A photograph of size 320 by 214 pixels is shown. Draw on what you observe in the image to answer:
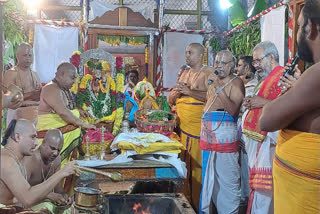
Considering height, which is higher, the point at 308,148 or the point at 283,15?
the point at 283,15

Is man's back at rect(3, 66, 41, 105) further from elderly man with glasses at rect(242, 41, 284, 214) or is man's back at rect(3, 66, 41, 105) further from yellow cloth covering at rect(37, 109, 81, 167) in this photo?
elderly man with glasses at rect(242, 41, 284, 214)

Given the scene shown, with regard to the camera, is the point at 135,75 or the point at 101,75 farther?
the point at 135,75

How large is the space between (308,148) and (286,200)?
315mm

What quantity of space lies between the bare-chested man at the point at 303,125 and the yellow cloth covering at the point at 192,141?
9.63ft

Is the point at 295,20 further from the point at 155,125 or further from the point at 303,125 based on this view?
the point at 303,125

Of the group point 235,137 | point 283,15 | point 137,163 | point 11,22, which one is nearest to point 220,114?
point 235,137

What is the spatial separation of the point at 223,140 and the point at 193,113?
0.86 meters

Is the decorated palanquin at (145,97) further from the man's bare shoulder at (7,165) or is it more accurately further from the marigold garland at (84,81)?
the man's bare shoulder at (7,165)

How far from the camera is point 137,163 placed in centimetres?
336

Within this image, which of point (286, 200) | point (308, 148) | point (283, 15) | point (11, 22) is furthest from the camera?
point (11, 22)

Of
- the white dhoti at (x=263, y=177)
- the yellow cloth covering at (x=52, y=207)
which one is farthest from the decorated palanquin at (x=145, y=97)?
the yellow cloth covering at (x=52, y=207)

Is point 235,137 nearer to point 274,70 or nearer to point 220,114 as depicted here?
point 220,114

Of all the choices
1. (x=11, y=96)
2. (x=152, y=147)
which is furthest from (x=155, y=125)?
(x=11, y=96)

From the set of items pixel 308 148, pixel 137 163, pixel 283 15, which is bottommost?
pixel 137 163
